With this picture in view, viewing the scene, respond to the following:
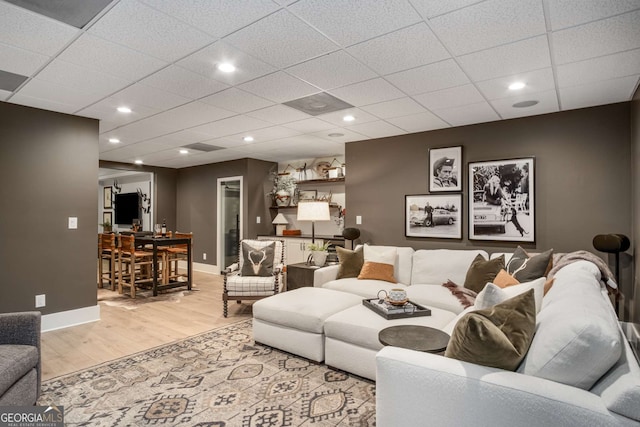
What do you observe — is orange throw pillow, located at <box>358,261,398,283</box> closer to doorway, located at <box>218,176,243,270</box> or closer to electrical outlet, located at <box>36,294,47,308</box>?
electrical outlet, located at <box>36,294,47,308</box>

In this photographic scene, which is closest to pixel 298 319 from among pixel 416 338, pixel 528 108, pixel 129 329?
pixel 416 338

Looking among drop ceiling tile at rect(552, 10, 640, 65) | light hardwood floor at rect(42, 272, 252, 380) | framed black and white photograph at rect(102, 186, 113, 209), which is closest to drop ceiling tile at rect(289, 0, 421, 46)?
drop ceiling tile at rect(552, 10, 640, 65)

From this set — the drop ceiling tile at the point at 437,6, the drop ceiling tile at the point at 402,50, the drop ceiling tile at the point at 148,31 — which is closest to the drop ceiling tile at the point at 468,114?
the drop ceiling tile at the point at 402,50

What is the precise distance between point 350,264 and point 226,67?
269 centimetres

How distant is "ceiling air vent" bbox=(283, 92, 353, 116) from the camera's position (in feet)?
11.4

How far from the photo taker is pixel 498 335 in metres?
1.46

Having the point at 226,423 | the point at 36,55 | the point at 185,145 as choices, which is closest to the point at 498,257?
the point at 226,423

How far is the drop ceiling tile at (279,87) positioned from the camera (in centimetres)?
299

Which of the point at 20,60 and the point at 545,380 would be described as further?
the point at 20,60

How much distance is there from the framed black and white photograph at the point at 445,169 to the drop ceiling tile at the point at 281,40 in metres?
2.65

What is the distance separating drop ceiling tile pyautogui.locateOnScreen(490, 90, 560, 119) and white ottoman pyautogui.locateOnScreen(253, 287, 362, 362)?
2466 mm

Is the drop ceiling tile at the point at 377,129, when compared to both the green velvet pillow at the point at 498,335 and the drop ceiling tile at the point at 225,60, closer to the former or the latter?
the drop ceiling tile at the point at 225,60

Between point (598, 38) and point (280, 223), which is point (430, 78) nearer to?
point (598, 38)

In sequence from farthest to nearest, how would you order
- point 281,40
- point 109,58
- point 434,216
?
point 434,216 < point 109,58 < point 281,40
